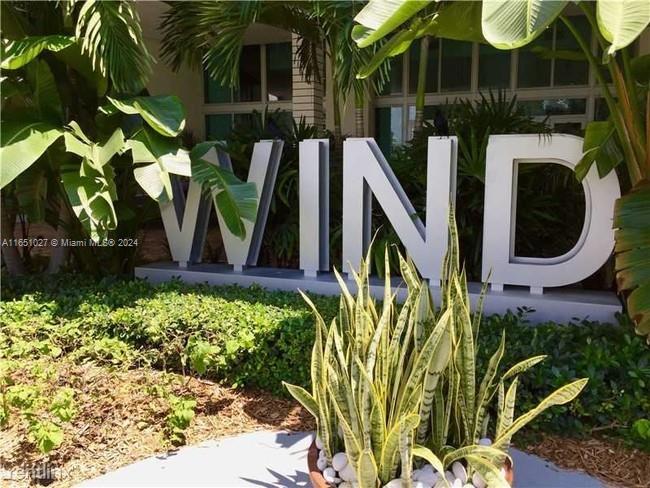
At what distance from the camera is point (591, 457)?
9.43ft

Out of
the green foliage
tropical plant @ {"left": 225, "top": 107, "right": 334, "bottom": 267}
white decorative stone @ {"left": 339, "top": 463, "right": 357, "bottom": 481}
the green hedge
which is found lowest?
the green foliage

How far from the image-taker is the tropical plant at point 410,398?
2.09 metres

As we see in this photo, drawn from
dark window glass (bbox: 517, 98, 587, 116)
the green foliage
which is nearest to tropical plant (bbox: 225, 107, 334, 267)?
the green foliage

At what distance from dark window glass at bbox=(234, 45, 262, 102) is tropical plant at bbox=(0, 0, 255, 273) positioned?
709 cm

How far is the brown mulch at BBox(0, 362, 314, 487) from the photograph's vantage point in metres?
2.83

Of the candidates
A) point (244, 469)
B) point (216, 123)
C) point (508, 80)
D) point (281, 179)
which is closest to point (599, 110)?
point (508, 80)

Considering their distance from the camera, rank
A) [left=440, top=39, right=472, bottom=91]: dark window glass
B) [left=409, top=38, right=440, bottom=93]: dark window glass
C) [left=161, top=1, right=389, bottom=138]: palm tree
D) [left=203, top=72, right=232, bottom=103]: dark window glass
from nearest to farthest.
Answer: [left=161, top=1, right=389, bottom=138]: palm tree, [left=440, top=39, right=472, bottom=91]: dark window glass, [left=409, top=38, right=440, bottom=93]: dark window glass, [left=203, top=72, right=232, bottom=103]: dark window glass

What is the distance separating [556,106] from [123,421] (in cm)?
926

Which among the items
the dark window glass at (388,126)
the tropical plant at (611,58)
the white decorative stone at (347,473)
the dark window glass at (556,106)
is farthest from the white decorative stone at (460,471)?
the dark window glass at (388,126)

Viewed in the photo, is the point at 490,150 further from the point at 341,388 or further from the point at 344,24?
the point at 341,388

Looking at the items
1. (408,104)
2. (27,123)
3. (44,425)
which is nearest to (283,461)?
(44,425)

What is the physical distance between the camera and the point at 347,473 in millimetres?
2254

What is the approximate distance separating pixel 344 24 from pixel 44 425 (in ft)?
12.5

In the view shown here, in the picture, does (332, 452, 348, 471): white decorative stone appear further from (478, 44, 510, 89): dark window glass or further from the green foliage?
(478, 44, 510, 89): dark window glass
